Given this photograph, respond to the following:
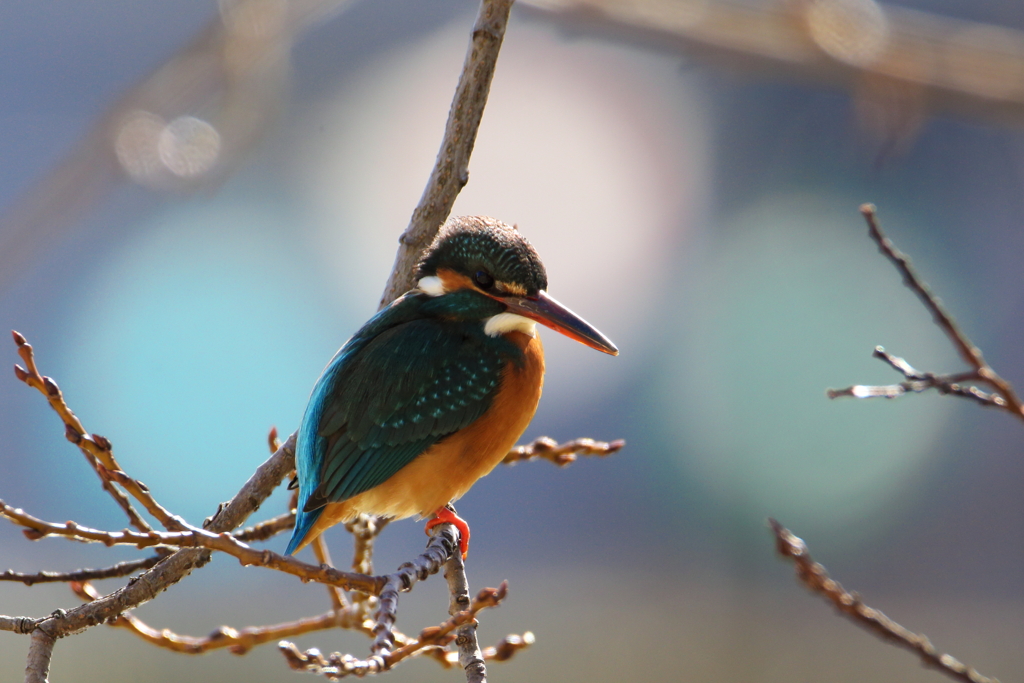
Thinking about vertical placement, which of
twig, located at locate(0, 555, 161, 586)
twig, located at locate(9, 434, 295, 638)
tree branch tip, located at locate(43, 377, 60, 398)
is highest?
tree branch tip, located at locate(43, 377, 60, 398)

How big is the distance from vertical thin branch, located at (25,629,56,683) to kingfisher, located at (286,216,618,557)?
0.41 meters

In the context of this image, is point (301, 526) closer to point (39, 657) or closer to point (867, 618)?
point (39, 657)

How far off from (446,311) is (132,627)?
2.39ft

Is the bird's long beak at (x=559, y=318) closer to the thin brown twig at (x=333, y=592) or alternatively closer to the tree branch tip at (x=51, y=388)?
the thin brown twig at (x=333, y=592)

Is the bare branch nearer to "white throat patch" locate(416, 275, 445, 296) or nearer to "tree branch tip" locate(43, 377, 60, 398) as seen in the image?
"tree branch tip" locate(43, 377, 60, 398)

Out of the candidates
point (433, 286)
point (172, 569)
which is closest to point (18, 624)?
point (172, 569)

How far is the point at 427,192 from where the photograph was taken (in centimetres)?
155

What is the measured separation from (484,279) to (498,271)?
0.12ft

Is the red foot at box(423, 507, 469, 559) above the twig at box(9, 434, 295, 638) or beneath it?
beneath

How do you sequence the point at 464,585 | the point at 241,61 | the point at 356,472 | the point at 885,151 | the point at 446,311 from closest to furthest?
the point at 464,585 < the point at 356,472 < the point at 446,311 < the point at 885,151 < the point at 241,61

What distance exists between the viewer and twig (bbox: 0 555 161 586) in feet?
3.72

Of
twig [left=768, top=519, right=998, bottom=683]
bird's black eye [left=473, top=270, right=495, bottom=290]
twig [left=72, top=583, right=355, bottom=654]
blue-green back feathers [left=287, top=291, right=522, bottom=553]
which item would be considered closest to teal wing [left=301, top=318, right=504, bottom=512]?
blue-green back feathers [left=287, top=291, right=522, bottom=553]

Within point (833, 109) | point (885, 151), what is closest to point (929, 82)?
point (885, 151)

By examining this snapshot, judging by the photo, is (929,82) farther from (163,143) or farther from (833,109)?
(833,109)
